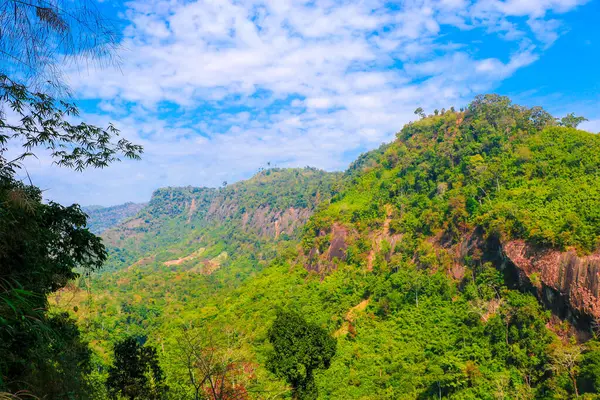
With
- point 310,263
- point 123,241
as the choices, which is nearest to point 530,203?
point 310,263

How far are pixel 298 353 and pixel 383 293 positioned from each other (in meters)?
19.2

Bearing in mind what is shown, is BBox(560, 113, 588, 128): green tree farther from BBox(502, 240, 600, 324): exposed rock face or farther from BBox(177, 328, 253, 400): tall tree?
BBox(177, 328, 253, 400): tall tree

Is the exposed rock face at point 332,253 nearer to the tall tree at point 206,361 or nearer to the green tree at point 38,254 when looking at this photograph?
the tall tree at point 206,361

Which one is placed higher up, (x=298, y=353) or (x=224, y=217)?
(x=224, y=217)

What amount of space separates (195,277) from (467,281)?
61.7m

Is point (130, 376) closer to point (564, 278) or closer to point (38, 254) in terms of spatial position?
point (38, 254)

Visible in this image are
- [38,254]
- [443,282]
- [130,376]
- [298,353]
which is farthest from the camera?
[443,282]

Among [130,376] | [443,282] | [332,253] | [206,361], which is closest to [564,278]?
[443,282]

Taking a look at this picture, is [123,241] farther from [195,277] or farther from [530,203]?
[530,203]

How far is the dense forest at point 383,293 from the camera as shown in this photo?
5906mm

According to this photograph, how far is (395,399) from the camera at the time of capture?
23438mm

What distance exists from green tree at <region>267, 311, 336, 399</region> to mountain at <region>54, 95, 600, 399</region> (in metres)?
1.06

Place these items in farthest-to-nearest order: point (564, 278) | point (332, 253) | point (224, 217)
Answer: point (224, 217) → point (332, 253) → point (564, 278)

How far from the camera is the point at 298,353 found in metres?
17.7
